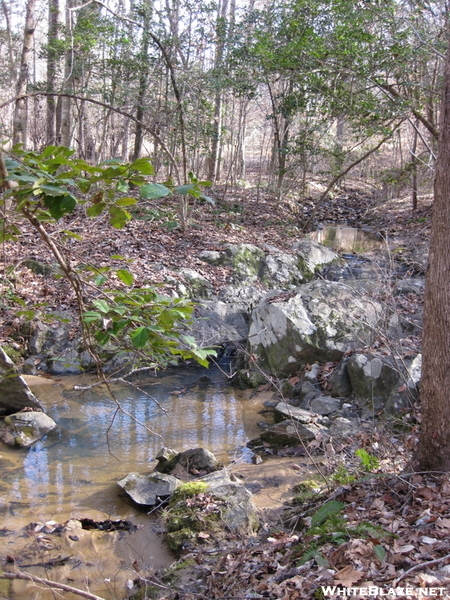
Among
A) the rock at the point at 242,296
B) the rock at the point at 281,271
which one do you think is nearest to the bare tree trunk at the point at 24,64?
the rock at the point at 242,296

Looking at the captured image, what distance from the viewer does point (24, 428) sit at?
6.45 metres

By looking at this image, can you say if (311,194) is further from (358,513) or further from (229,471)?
(358,513)

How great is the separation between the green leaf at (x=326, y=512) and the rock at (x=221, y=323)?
17.9 feet

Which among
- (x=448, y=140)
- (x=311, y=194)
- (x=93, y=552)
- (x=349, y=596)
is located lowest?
(x=93, y=552)

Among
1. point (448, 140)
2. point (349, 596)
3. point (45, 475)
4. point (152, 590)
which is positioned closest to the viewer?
point (349, 596)

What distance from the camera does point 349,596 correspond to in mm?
2531

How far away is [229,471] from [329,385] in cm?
257

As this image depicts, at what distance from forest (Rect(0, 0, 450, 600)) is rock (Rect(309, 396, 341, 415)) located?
3cm

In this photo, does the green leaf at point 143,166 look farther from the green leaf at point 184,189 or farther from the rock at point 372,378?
the rock at point 372,378

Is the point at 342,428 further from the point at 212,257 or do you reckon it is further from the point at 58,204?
the point at 212,257

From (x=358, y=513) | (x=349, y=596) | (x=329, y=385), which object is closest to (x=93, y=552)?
(x=358, y=513)

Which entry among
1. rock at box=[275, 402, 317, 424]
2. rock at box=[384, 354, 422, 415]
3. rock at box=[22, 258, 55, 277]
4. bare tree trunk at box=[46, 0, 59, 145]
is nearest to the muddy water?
rock at box=[275, 402, 317, 424]

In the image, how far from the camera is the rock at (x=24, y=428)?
249 inches

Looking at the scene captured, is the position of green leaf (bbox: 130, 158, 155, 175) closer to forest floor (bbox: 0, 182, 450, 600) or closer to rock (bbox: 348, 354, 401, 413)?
forest floor (bbox: 0, 182, 450, 600)
